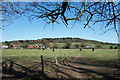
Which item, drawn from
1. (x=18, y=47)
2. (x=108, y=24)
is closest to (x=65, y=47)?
(x=18, y=47)

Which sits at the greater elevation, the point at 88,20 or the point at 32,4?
the point at 32,4

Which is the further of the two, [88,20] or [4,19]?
[4,19]

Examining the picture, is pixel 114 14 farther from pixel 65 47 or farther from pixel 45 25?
pixel 65 47

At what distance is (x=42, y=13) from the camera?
10.6ft

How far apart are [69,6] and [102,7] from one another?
1.17m

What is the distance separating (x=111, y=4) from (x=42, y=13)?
231 cm

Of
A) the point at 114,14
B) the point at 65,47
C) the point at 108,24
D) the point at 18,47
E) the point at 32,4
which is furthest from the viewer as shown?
the point at 18,47

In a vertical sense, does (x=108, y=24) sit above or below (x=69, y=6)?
below

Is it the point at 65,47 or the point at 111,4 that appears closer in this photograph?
the point at 111,4

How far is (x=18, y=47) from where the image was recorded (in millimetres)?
54094

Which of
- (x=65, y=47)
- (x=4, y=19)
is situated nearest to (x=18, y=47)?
(x=65, y=47)

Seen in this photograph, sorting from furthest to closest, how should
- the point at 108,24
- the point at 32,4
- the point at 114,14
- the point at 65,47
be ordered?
the point at 65,47 < the point at 108,24 < the point at 114,14 < the point at 32,4

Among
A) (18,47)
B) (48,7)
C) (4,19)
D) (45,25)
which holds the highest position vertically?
(48,7)

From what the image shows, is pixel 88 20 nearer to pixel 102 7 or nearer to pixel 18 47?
pixel 102 7
